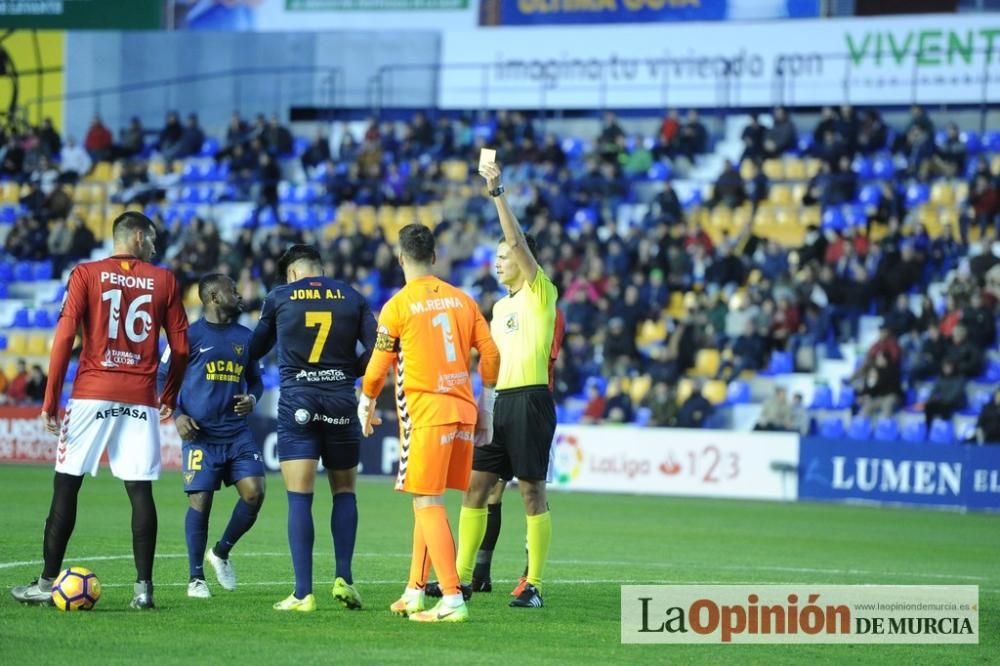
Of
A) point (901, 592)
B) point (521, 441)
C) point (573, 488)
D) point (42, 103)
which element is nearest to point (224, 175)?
point (42, 103)

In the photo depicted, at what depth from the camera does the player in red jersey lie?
974 cm

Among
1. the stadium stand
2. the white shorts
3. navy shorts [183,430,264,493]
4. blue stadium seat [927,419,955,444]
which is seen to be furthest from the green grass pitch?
the stadium stand

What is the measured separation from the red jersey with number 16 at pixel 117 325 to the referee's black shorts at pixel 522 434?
7.28 feet

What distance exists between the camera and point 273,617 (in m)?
9.66

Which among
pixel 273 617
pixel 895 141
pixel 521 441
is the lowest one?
pixel 273 617

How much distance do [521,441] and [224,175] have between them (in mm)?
28267

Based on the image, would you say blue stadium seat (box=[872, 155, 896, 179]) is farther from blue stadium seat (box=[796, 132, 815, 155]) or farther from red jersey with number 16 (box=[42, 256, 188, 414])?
red jersey with number 16 (box=[42, 256, 188, 414])

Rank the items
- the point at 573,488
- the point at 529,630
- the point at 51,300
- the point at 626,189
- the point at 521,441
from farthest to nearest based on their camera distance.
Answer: the point at 51,300
the point at 626,189
the point at 573,488
the point at 521,441
the point at 529,630

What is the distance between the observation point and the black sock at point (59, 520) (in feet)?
32.0

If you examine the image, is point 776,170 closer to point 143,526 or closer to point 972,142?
point 972,142

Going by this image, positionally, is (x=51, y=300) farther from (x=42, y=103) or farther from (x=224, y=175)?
(x=42, y=103)

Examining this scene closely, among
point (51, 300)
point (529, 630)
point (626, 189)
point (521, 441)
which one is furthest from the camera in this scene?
point (51, 300)

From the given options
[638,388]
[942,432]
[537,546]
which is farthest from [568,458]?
[537,546]

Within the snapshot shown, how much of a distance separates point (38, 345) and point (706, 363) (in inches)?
562
